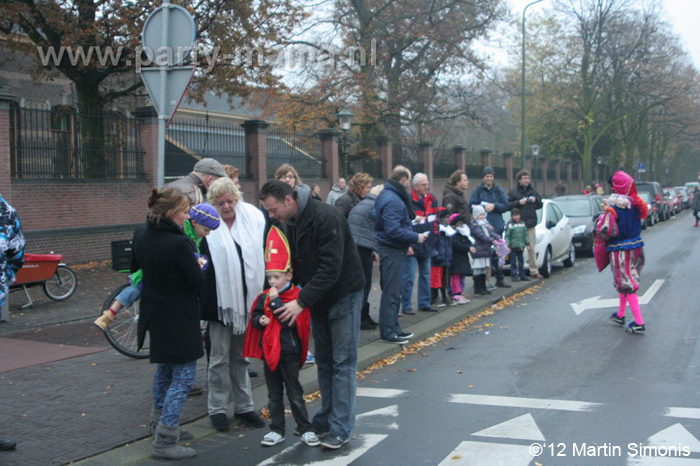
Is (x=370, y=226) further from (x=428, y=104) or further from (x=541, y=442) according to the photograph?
(x=428, y=104)

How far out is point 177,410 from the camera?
480 cm

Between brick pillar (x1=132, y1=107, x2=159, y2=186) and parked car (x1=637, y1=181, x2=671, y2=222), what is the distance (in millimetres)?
24459

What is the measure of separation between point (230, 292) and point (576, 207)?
16.0 meters

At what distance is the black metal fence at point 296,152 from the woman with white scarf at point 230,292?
16278 millimetres

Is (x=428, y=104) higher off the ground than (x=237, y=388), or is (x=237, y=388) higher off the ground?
(x=428, y=104)

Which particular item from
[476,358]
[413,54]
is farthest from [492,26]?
[476,358]

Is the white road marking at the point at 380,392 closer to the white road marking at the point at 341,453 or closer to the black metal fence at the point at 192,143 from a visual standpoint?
the white road marking at the point at 341,453

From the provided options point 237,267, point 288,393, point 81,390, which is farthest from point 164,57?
point 288,393

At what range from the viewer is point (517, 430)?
5.15 metres

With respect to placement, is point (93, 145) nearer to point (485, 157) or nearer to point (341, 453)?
point (341, 453)

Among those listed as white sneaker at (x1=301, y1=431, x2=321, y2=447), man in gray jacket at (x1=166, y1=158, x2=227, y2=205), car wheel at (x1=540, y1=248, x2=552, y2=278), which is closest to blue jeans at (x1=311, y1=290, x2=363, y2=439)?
white sneaker at (x1=301, y1=431, x2=321, y2=447)

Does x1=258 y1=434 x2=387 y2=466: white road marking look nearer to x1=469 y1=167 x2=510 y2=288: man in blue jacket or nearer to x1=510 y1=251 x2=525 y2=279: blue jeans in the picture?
x1=469 y1=167 x2=510 y2=288: man in blue jacket

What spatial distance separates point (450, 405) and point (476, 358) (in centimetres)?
184

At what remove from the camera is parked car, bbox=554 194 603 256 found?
18.4 meters
